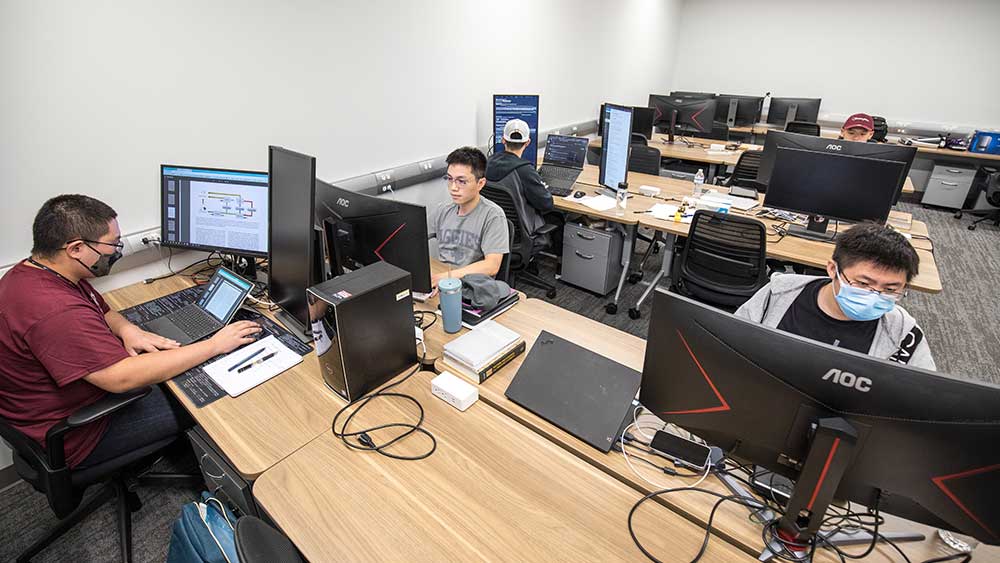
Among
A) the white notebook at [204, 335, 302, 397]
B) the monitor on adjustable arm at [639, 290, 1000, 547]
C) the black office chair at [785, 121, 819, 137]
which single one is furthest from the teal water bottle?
the black office chair at [785, 121, 819, 137]

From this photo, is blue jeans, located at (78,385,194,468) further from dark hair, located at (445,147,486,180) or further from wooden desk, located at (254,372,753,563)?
dark hair, located at (445,147,486,180)

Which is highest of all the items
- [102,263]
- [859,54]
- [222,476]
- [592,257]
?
[859,54]

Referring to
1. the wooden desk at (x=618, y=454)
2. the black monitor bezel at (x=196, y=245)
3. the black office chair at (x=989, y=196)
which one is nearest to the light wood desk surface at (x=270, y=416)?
the wooden desk at (x=618, y=454)

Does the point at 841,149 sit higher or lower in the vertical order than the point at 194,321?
higher

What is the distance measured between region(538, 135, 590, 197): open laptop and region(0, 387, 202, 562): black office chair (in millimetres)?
2898

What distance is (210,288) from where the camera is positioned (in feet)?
6.33

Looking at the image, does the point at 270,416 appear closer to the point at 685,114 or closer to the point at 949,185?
the point at 685,114

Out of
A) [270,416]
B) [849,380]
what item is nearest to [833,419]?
[849,380]

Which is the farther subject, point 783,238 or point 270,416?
point 783,238

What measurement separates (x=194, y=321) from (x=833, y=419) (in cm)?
208

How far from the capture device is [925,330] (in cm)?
320

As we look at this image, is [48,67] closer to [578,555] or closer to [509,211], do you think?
[509,211]

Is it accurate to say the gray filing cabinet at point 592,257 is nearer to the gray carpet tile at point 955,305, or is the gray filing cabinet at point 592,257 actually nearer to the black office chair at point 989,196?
the gray carpet tile at point 955,305

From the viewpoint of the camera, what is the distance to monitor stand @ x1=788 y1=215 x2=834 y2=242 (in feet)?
8.78
